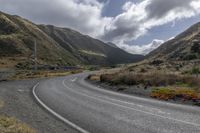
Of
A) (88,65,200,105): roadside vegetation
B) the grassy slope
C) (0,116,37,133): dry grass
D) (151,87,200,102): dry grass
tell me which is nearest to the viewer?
(0,116,37,133): dry grass

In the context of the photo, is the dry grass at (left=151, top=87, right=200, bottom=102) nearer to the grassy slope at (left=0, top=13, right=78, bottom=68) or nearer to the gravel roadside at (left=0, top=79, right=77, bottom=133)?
the gravel roadside at (left=0, top=79, right=77, bottom=133)

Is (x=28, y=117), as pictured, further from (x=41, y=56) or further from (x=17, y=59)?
(x=41, y=56)

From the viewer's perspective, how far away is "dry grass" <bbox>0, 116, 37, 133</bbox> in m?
9.94

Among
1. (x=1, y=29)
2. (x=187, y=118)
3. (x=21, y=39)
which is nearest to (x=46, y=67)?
(x=187, y=118)

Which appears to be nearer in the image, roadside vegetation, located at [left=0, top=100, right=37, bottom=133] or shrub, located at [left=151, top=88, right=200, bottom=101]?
roadside vegetation, located at [left=0, top=100, right=37, bottom=133]

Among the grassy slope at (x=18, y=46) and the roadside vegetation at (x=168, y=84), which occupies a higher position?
the grassy slope at (x=18, y=46)

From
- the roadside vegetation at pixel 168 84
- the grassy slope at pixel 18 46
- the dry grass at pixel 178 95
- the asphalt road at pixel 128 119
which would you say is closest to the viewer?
the asphalt road at pixel 128 119

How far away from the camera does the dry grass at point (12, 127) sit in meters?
9.94

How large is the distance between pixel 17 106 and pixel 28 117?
143 inches

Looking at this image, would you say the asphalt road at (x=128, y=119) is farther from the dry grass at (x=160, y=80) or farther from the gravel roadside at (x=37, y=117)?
the dry grass at (x=160, y=80)

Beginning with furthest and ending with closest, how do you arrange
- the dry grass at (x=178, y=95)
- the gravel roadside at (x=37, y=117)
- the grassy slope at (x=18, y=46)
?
the grassy slope at (x=18, y=46), the dry grass at (x=178, y=95), the gravel roadside at (x=37, y=117)

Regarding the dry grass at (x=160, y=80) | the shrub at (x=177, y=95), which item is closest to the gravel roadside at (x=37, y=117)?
the shrub at (x=177, y=95)

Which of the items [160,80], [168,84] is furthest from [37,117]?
[160,80]

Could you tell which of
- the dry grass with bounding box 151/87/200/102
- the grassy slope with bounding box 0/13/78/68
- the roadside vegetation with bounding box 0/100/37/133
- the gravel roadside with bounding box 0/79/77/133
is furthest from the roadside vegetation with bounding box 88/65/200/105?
the grassy slope with bounding box 0/13/78/68
